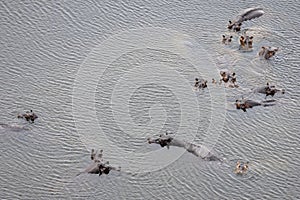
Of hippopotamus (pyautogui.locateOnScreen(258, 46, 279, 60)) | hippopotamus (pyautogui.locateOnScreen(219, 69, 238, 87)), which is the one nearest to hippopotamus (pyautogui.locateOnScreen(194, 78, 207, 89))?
hippopotamus (pyautogui.locateOnScreen(219, 69, 238, 87))

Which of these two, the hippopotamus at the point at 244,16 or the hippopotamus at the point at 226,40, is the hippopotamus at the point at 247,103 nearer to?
the hippopotamus at the point at 226,40

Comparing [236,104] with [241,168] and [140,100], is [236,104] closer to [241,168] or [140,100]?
[241,168]

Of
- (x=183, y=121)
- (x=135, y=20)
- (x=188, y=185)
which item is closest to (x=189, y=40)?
(x=135, y=20)

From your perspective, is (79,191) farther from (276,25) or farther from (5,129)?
(276,25)

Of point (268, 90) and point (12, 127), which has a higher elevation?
point (268, 90)

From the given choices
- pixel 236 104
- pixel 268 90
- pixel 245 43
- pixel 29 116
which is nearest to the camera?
pixel 29 116

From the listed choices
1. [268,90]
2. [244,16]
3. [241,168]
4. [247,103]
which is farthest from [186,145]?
[244,16]

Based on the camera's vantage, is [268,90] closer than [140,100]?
No
